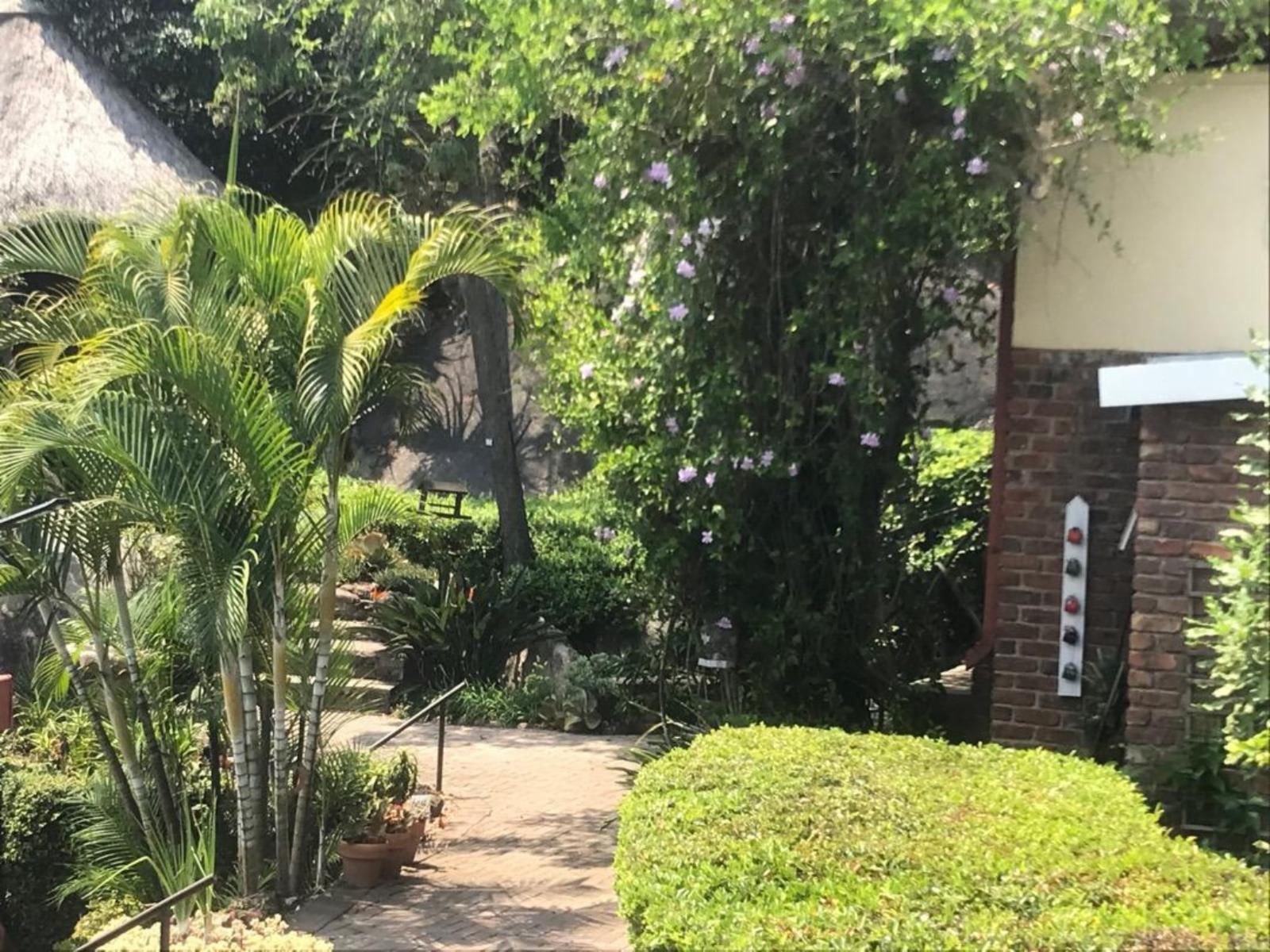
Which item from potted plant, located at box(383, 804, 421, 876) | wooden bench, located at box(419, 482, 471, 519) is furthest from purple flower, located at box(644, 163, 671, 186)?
wooden bench, located at box(419, 482, 471, 519)

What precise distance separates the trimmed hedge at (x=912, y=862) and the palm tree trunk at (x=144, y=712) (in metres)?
2.62

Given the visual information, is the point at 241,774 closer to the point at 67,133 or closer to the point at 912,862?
the point at 912,862

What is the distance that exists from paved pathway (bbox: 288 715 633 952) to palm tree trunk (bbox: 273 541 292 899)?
0.24 m

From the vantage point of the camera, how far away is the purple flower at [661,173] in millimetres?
6805

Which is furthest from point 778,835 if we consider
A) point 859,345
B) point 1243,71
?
point 1243,71

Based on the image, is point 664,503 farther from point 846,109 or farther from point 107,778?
point 107,778

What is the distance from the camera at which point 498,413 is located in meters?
13.0

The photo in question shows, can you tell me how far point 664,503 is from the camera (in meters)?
7.48

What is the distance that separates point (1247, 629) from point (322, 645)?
3.93 metres

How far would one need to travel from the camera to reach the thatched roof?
12.6m

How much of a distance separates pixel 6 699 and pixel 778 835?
4128 millimetres

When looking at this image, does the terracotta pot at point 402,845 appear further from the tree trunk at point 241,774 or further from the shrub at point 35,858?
the shrub at point 35,858

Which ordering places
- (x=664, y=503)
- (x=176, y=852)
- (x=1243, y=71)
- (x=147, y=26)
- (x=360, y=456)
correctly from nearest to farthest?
(x=1243, y=71) → (x=176, y=852) → (x=664, y=503) → (x=147, y=26) → (x=360, y=456)

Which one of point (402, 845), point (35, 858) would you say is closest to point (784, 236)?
point (402, 845)
